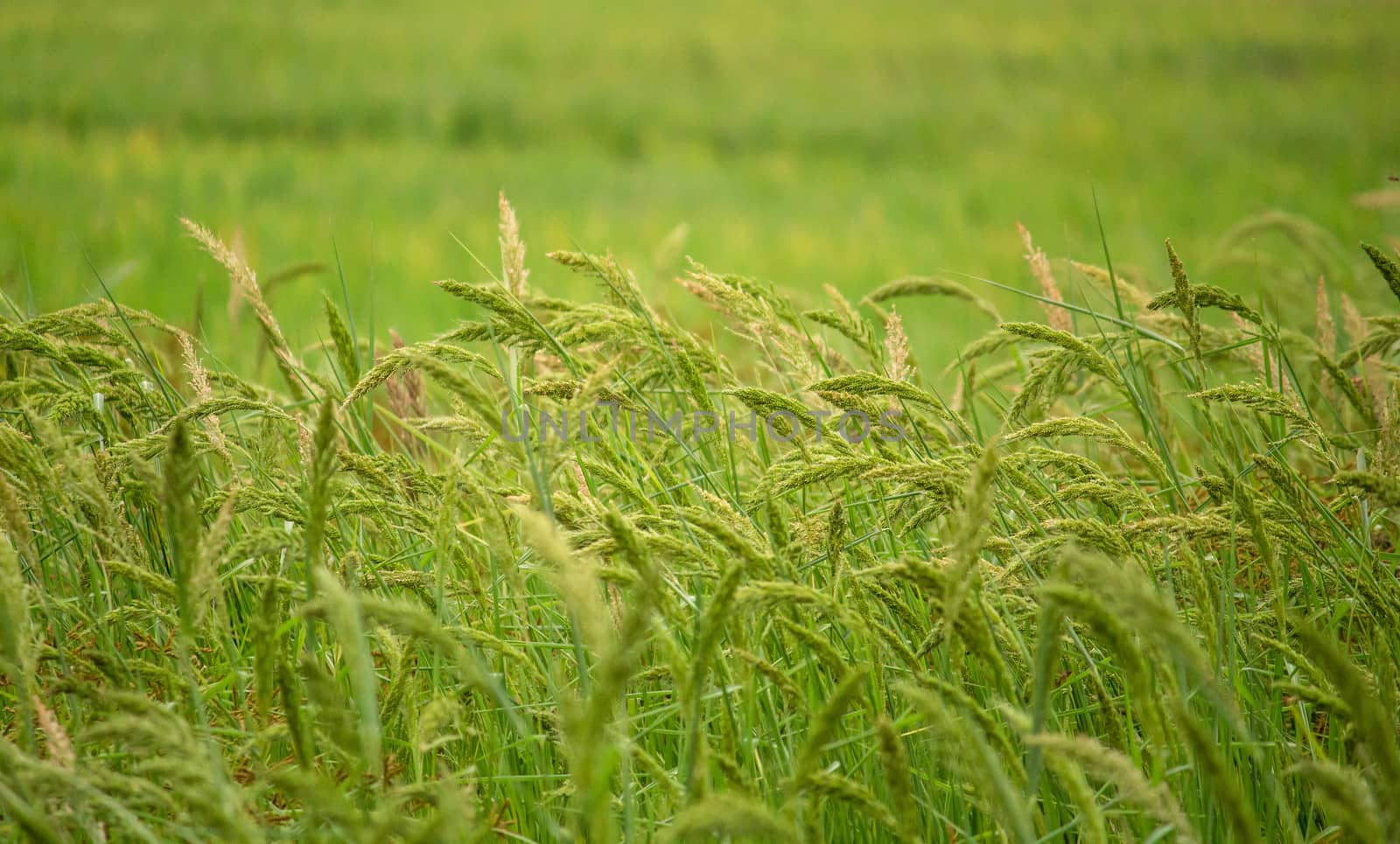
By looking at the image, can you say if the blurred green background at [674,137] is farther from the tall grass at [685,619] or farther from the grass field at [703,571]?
the tall grass at [685,619]

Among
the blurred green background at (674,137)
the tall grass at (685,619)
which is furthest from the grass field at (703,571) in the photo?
the blurred green background at (674,137)

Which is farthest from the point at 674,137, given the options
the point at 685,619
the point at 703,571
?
the point at 685,619

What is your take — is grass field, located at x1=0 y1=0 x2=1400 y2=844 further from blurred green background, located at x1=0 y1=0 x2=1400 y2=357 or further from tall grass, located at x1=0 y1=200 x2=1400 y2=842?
blurred green background, located at x1=0 y1=0 x2=1400 y2=357

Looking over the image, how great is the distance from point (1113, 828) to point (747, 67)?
14810 mm

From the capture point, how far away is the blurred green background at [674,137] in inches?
253

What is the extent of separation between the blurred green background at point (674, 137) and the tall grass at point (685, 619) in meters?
1.02

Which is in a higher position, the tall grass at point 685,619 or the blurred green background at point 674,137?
the blurred green background at point 674,137

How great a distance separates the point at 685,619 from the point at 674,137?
11556 millimetres

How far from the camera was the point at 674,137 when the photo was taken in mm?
11930

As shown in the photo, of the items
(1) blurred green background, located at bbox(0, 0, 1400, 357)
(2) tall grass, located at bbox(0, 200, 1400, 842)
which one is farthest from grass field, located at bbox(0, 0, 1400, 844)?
(1) blurred green background, located at bbox(0, 0, 1400, 357)

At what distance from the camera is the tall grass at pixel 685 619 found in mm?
746

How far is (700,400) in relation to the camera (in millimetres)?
1233

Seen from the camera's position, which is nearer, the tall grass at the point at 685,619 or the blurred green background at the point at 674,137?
the tall grass at the point at 685,619

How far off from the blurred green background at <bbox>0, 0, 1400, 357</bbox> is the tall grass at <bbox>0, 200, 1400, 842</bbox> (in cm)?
102
